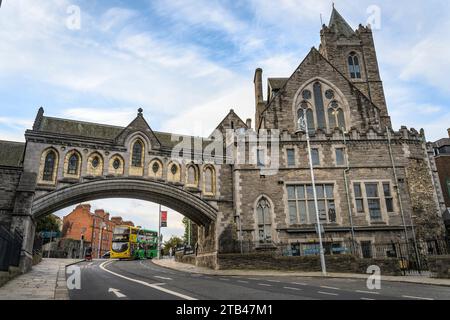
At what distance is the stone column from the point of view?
1892 cm

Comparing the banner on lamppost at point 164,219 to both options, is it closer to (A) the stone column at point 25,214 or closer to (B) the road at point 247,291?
(A) the stone column at point 25,214

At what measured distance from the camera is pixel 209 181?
→ 2539cm

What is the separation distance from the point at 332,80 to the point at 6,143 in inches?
1046

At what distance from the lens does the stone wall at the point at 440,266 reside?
51.4ft

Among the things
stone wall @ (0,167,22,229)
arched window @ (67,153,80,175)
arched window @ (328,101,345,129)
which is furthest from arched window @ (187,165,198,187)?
arched window @ (328,101,345,129)

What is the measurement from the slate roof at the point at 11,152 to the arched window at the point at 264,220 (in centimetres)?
1691

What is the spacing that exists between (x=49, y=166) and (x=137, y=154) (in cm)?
552

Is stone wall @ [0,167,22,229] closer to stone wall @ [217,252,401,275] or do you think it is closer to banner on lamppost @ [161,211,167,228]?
stone wall @ [217,252,401,275]

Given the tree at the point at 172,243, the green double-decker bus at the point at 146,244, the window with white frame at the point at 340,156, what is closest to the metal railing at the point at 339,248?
the window with white frame at the point at 340,156

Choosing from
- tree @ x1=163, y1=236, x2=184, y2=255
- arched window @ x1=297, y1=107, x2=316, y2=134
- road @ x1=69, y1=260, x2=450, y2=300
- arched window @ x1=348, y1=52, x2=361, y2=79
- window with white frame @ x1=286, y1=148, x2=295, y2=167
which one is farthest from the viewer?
tree @ x1=163, y1=236, x2=184, y2=255

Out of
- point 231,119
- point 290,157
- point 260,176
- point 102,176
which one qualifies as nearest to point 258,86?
point 231,119

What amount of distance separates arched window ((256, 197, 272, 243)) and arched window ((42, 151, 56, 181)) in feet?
45.3

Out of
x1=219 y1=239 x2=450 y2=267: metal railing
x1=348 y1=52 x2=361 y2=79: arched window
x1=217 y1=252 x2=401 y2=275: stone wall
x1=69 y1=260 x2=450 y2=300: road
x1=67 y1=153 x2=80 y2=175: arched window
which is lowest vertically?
x1=69 y1=260 x2=450 y2=300: road

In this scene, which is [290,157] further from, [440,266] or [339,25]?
[339,25]
